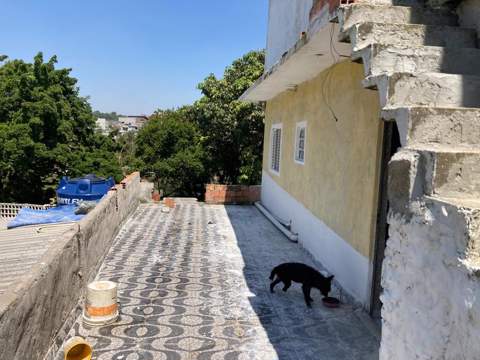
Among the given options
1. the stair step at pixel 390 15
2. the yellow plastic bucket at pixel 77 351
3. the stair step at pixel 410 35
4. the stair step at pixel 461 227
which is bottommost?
the yellow plastic bucket at pixel 77 351

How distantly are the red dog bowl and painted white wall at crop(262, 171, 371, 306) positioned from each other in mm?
276

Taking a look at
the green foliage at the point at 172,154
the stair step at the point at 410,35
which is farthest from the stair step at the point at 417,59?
the green foliage at the point at 172,154

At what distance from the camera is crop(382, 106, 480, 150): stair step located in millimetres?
2443

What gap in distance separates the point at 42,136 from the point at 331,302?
2142 cm

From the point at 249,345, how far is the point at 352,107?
3.54 metres

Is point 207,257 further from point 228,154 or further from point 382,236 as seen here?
point 228,154

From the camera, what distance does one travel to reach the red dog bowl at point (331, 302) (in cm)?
538

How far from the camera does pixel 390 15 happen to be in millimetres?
3816

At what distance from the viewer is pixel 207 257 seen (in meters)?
7.63

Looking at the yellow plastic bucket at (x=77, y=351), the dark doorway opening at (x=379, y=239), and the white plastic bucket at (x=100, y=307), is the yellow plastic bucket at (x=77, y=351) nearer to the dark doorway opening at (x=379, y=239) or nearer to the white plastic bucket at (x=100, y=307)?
the white plastic bucket at (x=100, y=307)

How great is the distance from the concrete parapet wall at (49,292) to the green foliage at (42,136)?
17.3 metres

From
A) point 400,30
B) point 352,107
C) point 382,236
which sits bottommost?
point 382,236

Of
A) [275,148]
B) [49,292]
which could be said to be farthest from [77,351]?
[275,148]

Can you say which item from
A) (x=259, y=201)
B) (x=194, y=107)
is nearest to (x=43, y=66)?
(x=194, y=107)
